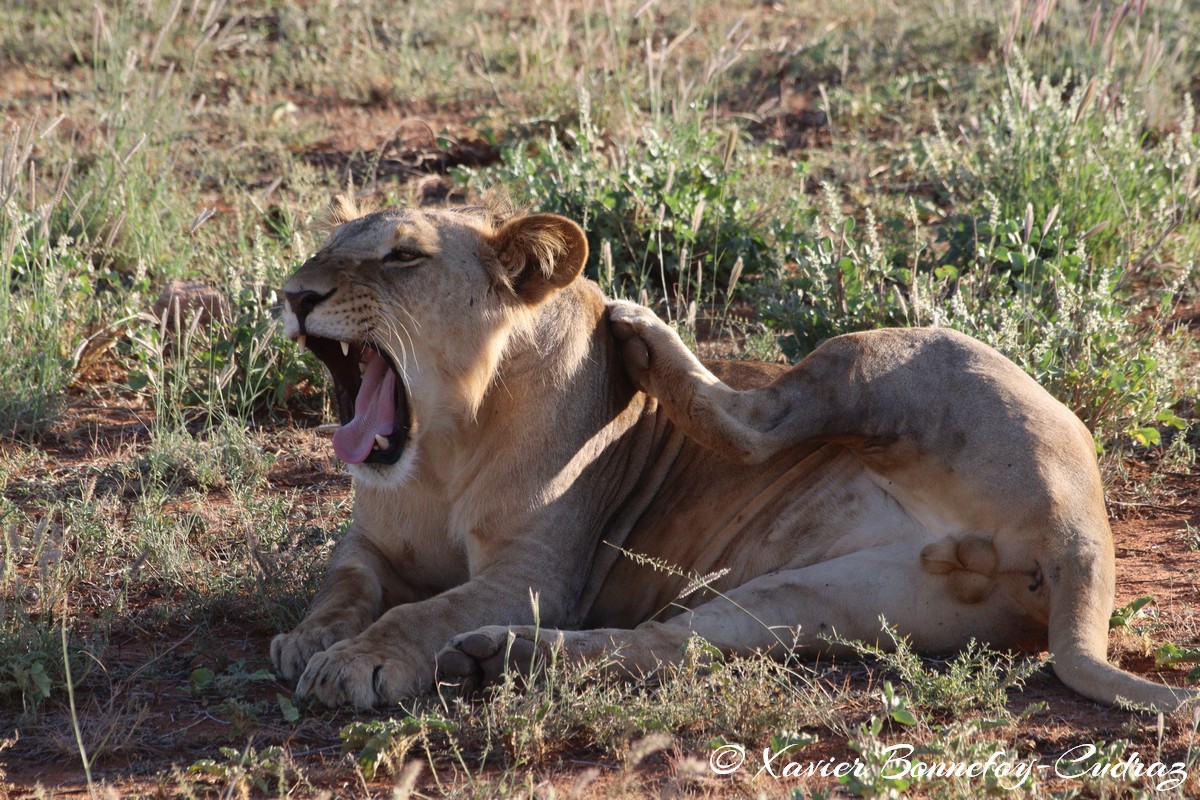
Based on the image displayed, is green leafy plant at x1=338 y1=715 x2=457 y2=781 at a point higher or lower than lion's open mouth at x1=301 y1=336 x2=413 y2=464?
lower

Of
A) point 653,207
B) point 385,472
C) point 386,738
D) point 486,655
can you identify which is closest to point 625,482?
point 385,472

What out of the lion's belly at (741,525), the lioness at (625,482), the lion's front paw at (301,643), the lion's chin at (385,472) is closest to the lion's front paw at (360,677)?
the lioness at (625,482)

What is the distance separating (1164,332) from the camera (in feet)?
21.6

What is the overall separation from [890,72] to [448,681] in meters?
7.43

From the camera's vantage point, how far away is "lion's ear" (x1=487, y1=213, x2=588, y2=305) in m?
3.82

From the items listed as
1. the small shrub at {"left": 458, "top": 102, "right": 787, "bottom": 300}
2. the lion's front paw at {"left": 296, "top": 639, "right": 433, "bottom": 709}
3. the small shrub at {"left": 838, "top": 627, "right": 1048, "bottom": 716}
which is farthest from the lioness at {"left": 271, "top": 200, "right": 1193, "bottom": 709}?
the small shrub at {"left": 458, "top": 102, "right": 787, "bottom": 300}

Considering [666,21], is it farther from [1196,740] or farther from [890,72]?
[1196,740]

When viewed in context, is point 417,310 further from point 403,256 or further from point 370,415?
point 370,415

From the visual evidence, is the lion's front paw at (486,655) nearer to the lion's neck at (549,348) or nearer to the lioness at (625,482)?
the lioness at (625,482)

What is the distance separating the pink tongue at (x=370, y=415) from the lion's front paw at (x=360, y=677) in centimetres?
59

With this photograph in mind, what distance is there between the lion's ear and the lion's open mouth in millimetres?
→ 419

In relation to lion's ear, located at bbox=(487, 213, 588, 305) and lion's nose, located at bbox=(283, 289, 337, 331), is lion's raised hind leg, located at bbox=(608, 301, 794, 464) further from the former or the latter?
lion's nose, located at bbox=(283, 289, 337, 331)

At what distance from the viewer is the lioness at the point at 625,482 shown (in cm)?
351

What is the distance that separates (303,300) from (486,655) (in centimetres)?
105
